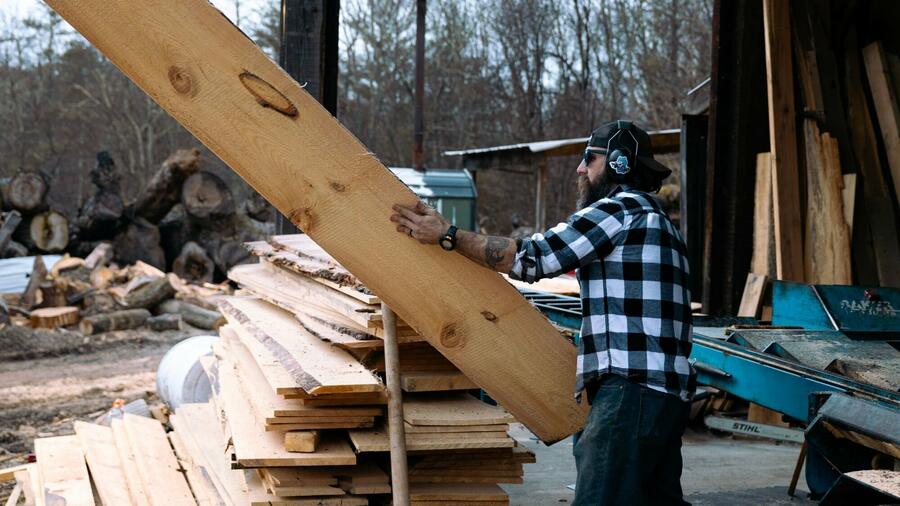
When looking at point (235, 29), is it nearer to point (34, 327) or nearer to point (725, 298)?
point (725, 298)

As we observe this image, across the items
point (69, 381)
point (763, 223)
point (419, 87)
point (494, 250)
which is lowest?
point (69, 381)

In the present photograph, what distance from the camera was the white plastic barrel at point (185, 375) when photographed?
6.60 meters

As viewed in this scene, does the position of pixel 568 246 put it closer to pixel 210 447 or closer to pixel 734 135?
pixel 210 447

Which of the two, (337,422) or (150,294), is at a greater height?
(337,422)

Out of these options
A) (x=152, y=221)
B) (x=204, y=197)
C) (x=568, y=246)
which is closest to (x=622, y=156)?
(x=568, y=246)

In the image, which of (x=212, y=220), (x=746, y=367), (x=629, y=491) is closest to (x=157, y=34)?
(x=629, y=491)

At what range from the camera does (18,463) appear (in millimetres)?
6379

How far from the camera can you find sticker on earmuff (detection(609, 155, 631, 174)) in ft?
9.96

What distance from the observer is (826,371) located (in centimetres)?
395

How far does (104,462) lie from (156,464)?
42 centimetres

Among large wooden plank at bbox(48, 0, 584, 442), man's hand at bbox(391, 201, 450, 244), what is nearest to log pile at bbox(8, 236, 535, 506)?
large wooden plank at bbox(48, 0, 584, 442)

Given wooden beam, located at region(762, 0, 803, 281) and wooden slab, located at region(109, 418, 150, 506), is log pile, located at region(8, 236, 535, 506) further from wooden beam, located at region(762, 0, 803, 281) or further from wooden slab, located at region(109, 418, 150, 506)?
wooden beam, located at region(762, 0, 803, 281)

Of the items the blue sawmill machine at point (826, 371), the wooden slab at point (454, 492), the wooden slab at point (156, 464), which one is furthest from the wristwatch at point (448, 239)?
the wooden slab at point (156, 464)

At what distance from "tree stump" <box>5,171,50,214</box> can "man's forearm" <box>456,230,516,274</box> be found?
43.6 ft
